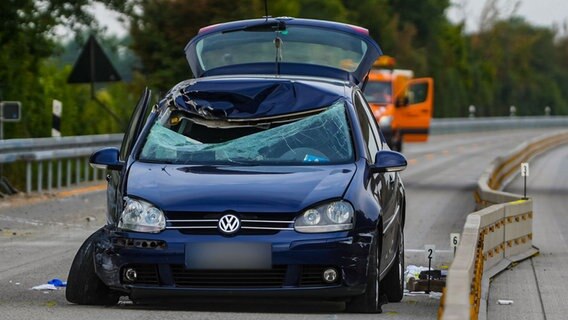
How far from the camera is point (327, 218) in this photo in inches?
349

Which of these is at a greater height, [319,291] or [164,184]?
[164,184]

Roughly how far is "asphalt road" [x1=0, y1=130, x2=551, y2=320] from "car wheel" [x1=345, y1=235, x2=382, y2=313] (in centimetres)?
10

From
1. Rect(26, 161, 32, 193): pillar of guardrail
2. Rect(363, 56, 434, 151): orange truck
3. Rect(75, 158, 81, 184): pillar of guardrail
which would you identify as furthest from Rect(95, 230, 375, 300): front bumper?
Rect(363, 56, 434, 151): orange truck

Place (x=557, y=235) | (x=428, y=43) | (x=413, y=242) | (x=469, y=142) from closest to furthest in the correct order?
(x=413, y=242), (x=557, y=235), (x=469, y=142), (x=428, y=43)

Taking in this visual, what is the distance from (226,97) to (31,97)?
16.7 meters

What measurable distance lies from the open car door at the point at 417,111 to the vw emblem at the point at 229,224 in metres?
30.8

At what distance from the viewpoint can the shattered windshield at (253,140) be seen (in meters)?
9.57

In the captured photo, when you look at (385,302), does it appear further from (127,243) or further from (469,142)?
(469,142)

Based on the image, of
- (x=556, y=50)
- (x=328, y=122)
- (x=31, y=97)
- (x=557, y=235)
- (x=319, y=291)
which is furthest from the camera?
(x=556, y=50)

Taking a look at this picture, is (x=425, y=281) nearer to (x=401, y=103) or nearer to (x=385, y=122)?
(x=385, y=122)

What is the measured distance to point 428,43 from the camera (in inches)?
3319

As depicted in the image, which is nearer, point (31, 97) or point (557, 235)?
point (557, 235)

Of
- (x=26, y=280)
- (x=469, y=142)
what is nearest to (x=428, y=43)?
(x=469, y=142)

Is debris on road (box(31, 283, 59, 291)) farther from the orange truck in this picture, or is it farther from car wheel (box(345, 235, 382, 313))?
the orange truck
